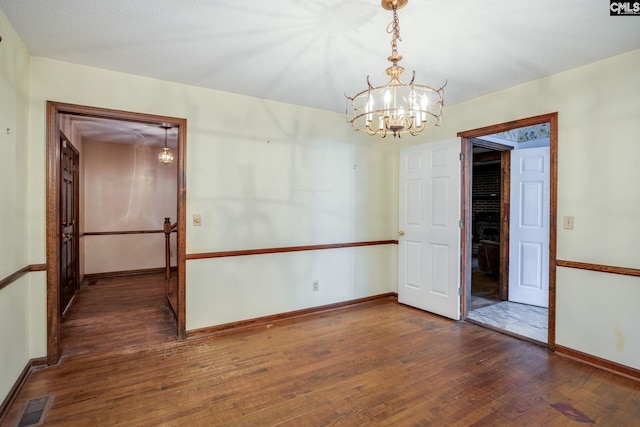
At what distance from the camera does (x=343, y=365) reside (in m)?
2.55

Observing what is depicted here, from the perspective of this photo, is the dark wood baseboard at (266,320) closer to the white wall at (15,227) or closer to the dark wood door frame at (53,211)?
the dark wood door frame at (53,211)

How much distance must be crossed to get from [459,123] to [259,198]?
2.35 meters

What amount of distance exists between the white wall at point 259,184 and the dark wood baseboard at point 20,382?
0.88 m

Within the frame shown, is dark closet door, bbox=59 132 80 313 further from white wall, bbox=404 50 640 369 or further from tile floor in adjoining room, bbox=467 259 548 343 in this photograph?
white wall, bbox=404 50 640 369

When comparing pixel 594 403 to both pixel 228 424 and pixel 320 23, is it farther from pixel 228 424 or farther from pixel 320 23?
pixel 320 23

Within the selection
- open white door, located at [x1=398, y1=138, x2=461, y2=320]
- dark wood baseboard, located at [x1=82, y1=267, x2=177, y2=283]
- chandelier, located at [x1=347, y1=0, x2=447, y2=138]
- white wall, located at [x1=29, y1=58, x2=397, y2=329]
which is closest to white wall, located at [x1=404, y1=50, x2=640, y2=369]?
open white door, located at [x1=398, y1=138, x2=461, y2=320]

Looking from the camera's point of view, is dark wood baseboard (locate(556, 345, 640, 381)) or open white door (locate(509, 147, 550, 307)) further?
open white door (locate(509, 147, 550, 307))

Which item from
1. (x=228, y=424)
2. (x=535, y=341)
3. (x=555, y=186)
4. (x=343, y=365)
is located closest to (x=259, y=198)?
(x=343, y=365)

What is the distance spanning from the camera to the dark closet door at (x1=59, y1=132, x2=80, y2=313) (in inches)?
143

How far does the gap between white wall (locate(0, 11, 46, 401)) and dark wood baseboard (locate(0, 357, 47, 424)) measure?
37 mm

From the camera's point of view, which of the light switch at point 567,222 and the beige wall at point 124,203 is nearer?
the light switch at point 567,222

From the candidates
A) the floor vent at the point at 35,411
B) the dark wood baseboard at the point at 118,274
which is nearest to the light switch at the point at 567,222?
the floor vent at the point at 35,411

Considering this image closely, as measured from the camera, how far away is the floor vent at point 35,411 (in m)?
1.86

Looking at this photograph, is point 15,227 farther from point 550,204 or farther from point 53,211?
point 550,204
